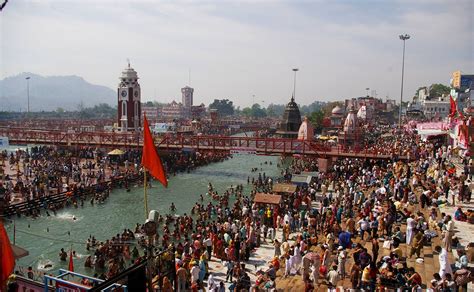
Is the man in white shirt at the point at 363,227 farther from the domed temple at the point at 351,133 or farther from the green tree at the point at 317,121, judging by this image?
the green tree at the point at 317,121

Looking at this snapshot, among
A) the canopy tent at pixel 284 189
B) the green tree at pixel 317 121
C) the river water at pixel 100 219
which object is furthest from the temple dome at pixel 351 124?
the green tree at pixel 317 121

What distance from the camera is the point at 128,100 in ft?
200

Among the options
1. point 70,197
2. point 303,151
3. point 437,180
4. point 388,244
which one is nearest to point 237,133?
point 303,151

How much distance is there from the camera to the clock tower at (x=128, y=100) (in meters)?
61.1

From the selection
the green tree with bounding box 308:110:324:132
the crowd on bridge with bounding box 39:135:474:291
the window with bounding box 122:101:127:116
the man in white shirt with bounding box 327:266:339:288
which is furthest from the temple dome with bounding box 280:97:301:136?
the man in white shirt with bounding box 327:266:339:288

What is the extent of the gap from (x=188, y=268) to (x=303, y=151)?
80.5ft

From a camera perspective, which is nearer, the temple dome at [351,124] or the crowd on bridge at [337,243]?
the crowd on bridge at [337,243]

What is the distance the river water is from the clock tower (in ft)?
69.1

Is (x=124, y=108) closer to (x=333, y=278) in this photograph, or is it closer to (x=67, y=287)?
(x=333, y=278)

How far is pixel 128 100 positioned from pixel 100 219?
3633 cm

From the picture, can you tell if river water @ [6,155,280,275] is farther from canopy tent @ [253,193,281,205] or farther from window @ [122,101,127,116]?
window @ [122,101,127,116]

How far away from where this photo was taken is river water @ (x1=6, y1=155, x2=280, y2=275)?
67.7 ft

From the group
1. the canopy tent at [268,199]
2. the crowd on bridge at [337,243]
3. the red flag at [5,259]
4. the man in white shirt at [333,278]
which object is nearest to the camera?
the red flag at [5,259]

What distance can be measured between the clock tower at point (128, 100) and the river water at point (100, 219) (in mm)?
21053
